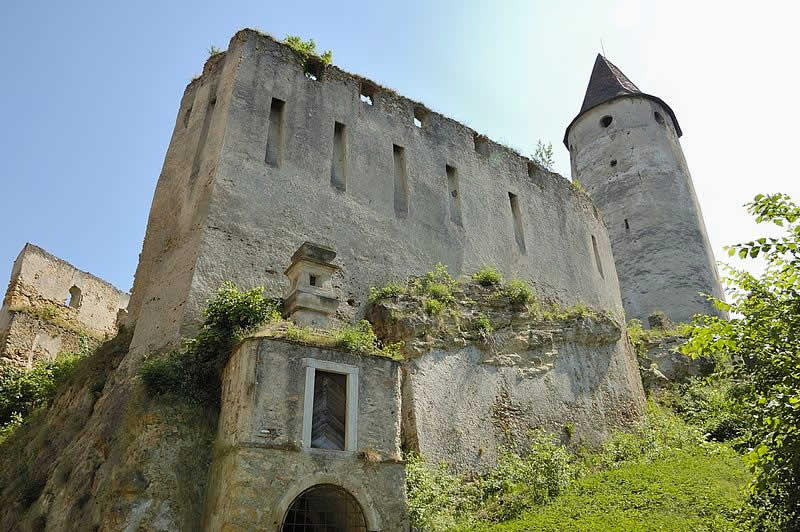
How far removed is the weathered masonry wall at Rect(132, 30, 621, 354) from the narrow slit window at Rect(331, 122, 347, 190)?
0.03 meters

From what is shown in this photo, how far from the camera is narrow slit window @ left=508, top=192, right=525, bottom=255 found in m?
18.3

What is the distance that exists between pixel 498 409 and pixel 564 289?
6.69 m

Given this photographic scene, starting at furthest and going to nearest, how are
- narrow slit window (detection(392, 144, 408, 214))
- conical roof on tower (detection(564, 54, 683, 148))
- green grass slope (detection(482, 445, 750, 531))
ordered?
conical roof on tower (detection(564, 54, 683, 148)), narrow slit window (detection(392, 144, 408, 214)), green grass slope (detection(482, 445, 750, 531))

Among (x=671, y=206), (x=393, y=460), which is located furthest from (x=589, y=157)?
(x=393, y=460)

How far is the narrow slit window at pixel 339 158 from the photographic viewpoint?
14.8 metres

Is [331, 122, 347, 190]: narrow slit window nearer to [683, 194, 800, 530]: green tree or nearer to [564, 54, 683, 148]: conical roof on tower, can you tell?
[683, 194, 800, 530]: green tree

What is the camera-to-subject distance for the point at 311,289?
10984 mm

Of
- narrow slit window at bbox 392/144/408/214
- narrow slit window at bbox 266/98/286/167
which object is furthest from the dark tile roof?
narrow slit window at bbox 266/98/286/167

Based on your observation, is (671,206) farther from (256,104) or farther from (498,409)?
(256,104)

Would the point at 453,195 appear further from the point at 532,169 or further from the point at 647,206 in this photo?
the point at 647,206

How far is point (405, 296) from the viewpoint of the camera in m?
13.7

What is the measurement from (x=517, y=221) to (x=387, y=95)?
205 inches

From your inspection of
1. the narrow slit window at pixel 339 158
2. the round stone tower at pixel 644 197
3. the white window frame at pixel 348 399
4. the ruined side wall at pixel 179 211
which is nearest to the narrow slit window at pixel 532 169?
the narrow slit window at pixel 339 158

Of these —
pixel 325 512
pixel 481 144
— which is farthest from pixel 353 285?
pixel 481 144
